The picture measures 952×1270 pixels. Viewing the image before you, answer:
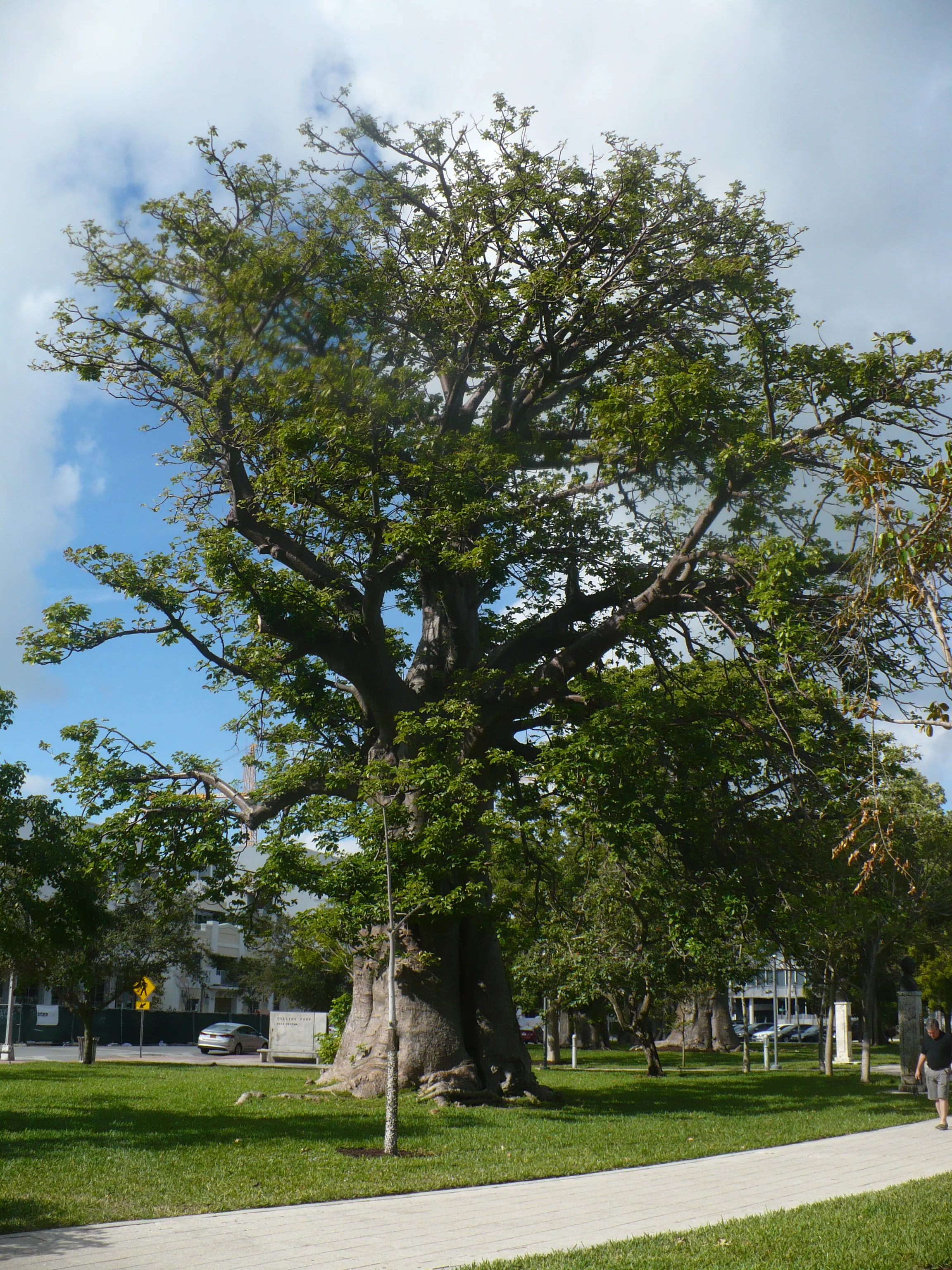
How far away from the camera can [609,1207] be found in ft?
27.6

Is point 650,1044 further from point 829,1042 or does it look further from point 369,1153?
point 369,1153

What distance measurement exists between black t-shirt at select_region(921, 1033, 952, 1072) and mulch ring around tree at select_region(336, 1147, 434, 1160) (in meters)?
7.26

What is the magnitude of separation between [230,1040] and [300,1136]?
112 ft

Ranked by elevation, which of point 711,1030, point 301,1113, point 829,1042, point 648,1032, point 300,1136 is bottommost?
point 711,1030

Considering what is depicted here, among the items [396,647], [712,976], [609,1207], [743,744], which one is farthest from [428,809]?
[712,976]

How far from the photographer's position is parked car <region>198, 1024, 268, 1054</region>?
43.0 meters

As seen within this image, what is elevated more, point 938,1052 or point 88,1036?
point 938,1052

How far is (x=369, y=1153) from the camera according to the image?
10.9 metres

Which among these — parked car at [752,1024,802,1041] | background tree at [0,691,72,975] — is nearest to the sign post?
background tree at [0,691,72,975]

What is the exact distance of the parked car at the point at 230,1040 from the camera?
1693 inches

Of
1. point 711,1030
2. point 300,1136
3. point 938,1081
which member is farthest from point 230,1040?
point 938,1081

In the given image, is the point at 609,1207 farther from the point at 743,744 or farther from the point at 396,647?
the point at 396,647

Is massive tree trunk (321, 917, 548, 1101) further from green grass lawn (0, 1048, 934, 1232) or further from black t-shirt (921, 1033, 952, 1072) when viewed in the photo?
black t-shirt (921, 1033, 952, 1072)

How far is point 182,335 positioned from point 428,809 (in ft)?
29.0
